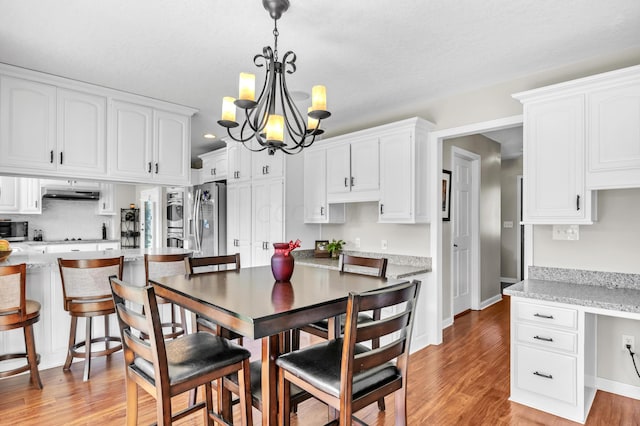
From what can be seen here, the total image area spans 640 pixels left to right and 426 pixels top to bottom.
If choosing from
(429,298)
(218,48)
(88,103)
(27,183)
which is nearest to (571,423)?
(429,298)

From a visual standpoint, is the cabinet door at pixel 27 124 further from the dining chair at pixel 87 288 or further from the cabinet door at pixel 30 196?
the cabinet door at pixel 30 196

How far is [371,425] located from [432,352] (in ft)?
4.81

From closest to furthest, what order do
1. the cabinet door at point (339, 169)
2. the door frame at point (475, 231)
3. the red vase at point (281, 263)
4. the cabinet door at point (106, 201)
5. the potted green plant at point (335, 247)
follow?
the red vase at point (281, 263) < the cabinet door at point (339, 169) < the potted green plant at point (335, 247) < the door frame at point (475, 231) < the cabinet door at point (106, 201)

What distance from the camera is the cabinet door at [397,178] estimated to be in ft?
11.3

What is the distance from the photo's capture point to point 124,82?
313 cm

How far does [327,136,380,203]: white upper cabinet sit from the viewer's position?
3.73 metres

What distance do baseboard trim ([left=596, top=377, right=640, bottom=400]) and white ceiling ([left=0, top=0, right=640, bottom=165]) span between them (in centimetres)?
246

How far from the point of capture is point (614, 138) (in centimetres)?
231

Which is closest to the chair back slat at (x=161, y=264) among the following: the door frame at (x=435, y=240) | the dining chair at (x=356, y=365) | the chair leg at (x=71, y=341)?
the chair leg at (x=71, y=341)

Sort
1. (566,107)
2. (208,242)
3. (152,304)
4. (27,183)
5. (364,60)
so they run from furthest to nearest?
1. (27,183)
2. (208,242)
3. (364,60)
4. (566,107)
5. (152,304)

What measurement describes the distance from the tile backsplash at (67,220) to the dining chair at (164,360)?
18.5ft

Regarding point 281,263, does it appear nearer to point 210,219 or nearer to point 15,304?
point 15,304

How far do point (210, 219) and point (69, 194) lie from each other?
118 inches

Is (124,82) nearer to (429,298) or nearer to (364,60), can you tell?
(364,60)
